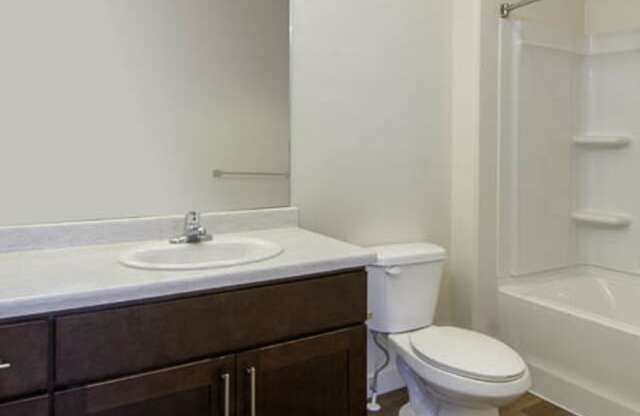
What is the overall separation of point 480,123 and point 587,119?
91 cm

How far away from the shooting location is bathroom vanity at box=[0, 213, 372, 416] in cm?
107

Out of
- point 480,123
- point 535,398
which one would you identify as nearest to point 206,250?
point 480,123

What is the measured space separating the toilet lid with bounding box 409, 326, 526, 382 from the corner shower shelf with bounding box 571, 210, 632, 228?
1.23 meters

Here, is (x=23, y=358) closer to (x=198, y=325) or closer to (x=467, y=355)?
(x=198, y=325)

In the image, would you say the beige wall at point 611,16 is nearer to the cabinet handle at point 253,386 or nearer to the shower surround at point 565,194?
the shower surround at point 565,194

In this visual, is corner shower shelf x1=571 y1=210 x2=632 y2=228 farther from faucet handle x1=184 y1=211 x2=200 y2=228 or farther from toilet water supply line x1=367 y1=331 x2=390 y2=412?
faucet handle x1=184 y1=211 x2=200 y2=228

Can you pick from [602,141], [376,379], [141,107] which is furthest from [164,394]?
[602,141]

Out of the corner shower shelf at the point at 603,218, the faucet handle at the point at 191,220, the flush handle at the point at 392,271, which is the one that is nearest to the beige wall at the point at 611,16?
the corner shower shelf at the point at 603,218

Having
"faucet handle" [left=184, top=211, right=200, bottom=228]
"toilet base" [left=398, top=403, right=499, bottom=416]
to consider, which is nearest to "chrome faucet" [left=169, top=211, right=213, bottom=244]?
"faucet handle" [left=184, top=211, right=200, bottom=228]

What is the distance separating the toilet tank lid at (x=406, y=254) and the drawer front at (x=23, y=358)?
1181 millimetres

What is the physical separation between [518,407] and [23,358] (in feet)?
6.57

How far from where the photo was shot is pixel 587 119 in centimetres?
280

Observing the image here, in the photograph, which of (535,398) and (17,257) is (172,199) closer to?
(17,257)

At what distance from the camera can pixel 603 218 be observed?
2678mm
